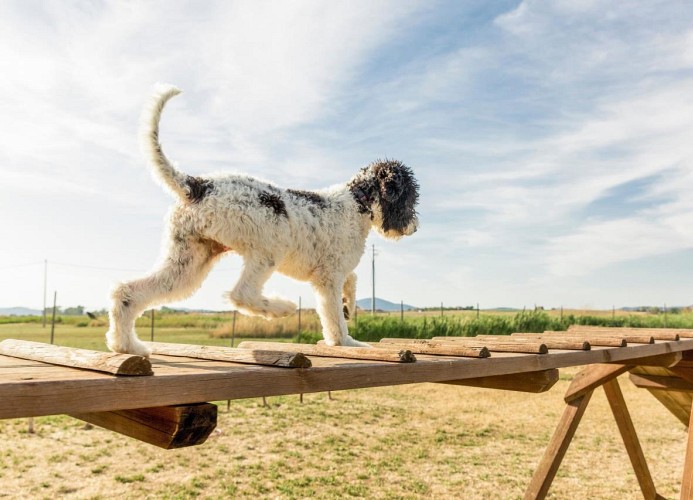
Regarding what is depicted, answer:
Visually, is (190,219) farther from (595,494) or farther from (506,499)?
(595,494)

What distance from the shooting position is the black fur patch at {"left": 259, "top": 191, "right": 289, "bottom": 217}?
3.04 meters

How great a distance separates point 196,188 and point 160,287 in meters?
0.53

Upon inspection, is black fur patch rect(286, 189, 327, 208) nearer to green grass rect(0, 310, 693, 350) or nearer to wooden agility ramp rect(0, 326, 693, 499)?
wooden agility ramp rect(0, 326, 693, 499)

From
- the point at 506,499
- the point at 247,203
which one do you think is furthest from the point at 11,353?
the point at 506,499

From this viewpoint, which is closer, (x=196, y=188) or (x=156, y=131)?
(x=156, y=131)

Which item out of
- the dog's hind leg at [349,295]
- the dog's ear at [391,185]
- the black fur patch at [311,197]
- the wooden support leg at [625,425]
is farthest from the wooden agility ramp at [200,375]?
the wooden support leg at [625,425]

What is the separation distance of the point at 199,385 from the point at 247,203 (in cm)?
112

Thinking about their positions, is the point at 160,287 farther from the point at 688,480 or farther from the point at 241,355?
the point at 688,480

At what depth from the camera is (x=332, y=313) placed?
3520 millimetres

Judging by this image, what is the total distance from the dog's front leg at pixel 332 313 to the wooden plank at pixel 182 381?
571 mm

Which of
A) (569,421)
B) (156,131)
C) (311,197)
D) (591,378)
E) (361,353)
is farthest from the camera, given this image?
(591,378)

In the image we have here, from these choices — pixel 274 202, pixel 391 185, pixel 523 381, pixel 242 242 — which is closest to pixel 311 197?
pixel 274 202

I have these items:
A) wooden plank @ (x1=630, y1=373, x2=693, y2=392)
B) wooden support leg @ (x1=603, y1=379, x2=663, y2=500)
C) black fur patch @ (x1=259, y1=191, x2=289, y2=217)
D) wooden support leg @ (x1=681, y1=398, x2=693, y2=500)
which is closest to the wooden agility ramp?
black fur patch @ (x1=259, y1=191, x2=289, y2=217)

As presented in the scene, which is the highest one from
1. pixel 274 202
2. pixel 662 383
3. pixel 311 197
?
pixel 311 197
